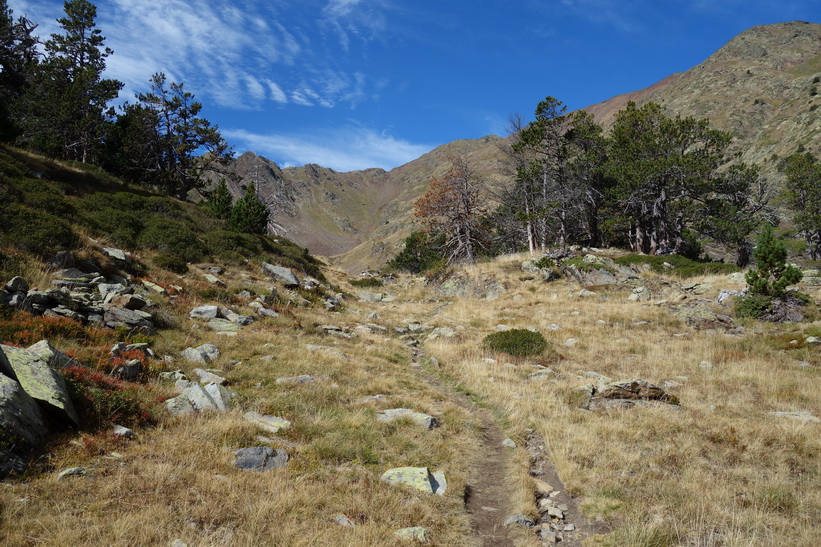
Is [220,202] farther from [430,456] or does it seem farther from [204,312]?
[430,456]

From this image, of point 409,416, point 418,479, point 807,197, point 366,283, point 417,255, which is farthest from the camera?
point 417,255

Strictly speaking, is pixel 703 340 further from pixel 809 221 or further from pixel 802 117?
pixel 802 117

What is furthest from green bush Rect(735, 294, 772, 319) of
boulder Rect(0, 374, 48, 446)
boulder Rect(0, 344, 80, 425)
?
boulder Rect(0, 374, 48, 446)

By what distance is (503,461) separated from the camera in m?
6.91

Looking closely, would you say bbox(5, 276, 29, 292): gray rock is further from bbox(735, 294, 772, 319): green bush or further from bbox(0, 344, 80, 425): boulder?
bbox(735, 294, 772, 319): green bush

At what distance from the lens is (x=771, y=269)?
52.3 feet

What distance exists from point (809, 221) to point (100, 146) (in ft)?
213

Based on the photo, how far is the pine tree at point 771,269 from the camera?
15.4 m

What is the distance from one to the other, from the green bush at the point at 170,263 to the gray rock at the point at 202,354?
856 centimetres

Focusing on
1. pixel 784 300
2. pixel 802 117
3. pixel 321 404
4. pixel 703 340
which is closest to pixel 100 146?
pixel 321 404

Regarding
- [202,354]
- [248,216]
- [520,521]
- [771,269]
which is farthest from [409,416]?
[248,216]

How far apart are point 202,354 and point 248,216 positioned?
31.0 meters

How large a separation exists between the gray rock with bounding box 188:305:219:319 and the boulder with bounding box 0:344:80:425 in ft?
23.2

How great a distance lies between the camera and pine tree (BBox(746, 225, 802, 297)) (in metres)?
15.4
